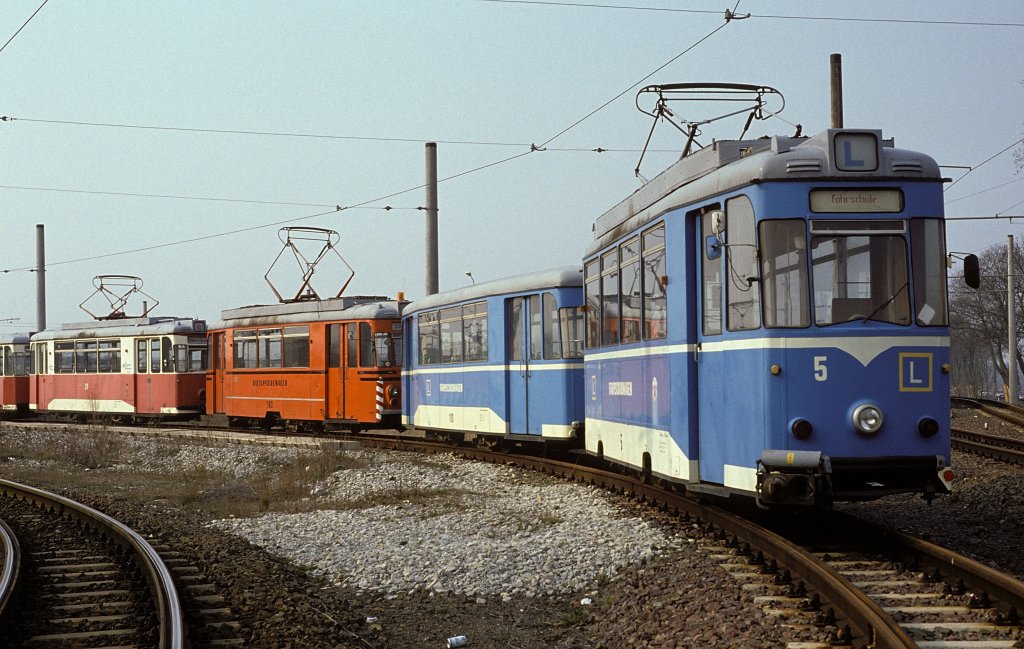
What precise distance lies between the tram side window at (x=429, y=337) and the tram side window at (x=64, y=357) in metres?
17.5

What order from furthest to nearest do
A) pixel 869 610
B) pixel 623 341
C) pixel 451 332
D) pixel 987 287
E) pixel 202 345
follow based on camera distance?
pixel 987 287 → pixel 202 345 → pixel 451 332 → pixel 623 341 → pixel 869 610

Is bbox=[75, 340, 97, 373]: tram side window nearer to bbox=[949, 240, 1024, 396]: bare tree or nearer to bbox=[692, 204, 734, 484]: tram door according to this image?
bbox=[692, 204, 734, 484]: tram door

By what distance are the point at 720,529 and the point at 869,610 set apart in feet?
11.8

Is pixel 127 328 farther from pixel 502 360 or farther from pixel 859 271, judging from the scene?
pixel 859 271

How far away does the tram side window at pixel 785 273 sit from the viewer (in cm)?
866

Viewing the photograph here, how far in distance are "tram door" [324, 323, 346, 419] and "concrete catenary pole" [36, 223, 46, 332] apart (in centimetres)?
2093

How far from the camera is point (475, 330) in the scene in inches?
736

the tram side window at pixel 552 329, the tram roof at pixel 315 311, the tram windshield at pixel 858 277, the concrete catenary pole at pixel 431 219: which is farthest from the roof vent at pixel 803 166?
the concrete catenary pole at pixel 431 219

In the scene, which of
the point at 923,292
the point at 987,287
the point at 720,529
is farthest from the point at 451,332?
the point at 987,287

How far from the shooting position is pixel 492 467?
16875 millimetres

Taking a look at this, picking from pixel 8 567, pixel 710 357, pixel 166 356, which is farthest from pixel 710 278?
pixel 166 356

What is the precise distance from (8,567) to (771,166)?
710 cm

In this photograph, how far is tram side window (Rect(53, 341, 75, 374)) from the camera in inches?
1368

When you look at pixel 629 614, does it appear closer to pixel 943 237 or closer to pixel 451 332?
pixel 943 237
